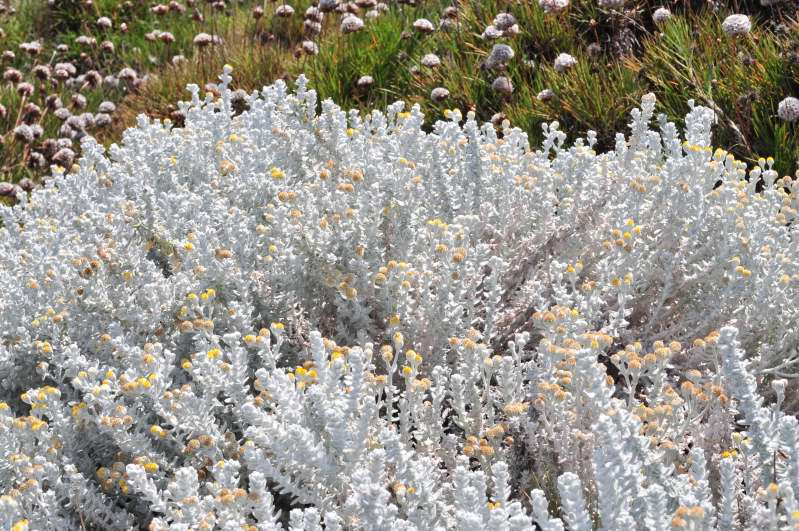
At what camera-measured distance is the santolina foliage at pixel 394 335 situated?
2.04 metres

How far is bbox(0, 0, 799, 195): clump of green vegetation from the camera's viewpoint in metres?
4.29

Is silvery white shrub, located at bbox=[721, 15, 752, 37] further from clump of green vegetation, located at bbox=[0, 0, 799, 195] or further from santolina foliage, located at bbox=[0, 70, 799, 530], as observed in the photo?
santolina foliage, located at bbox=[0, 70, 799, 530]

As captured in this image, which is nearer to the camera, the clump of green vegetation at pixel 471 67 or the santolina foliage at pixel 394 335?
the santolina foliage at pixel 394 335

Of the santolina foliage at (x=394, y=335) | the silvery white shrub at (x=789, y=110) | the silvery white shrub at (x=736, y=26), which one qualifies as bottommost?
the santolina foliage at (x=394, y=335)

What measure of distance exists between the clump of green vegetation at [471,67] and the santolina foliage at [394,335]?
3.19ft

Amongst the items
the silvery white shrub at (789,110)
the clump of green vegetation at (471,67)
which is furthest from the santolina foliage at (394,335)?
the clump of green vegetation at (471,67)

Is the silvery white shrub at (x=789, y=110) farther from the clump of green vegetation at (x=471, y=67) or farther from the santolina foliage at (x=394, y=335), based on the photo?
the santolina foliage at (x=394, y=335)

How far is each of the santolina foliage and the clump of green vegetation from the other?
97 cm

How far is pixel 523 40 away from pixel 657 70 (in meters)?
1.05

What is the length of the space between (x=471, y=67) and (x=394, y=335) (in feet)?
9.45

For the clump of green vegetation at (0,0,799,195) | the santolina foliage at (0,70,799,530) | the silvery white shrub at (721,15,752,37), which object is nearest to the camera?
the santolina foliage at (0,70,799,530)

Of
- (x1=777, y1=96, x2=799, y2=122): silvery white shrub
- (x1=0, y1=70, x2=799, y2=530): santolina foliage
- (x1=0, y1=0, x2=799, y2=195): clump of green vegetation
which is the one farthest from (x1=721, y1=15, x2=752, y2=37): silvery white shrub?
(x1=0, y1=70, x2=799, y2=530): santolina foliage

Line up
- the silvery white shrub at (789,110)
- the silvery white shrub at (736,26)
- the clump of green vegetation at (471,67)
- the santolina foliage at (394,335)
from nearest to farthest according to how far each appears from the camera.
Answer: the santolina foliage at (394,335) < the silvery white shrub at (789,110) < the silvery white shrub at (736,26) < the clump of green vegetation at (471,67)

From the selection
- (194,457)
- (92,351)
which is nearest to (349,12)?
(92,351)
